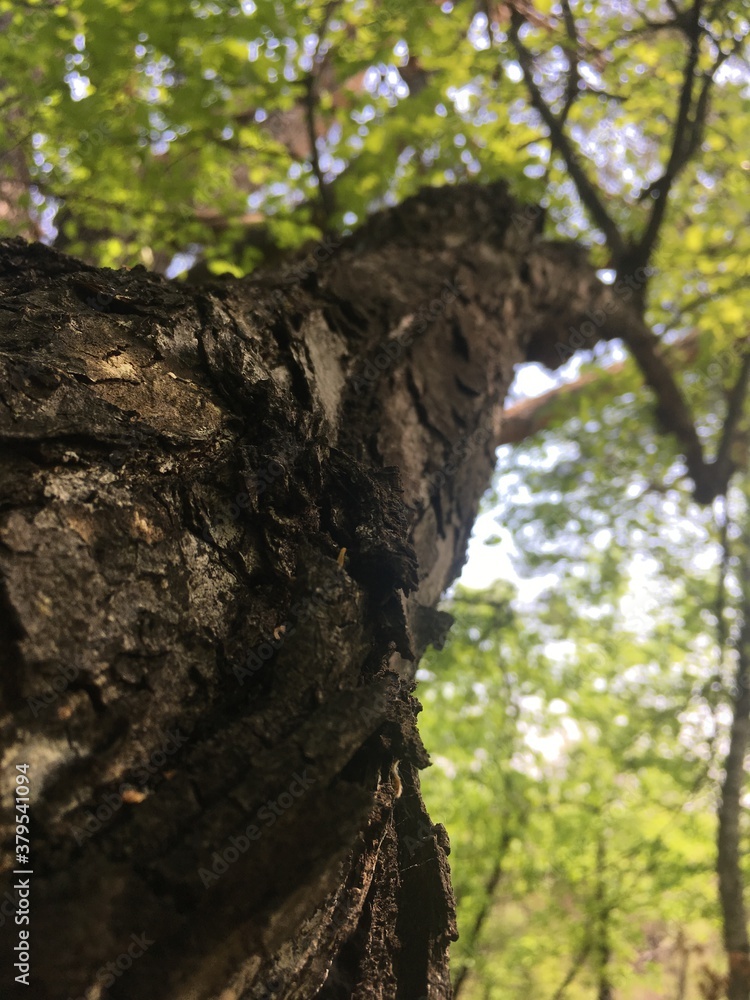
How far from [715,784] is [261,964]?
24.6ft

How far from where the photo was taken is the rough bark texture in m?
0.92

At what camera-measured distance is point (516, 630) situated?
6.86 meters

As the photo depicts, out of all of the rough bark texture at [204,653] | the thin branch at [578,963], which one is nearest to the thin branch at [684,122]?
the rough bark texture at [204,653]

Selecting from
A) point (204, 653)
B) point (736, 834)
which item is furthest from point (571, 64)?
point (736, 834)

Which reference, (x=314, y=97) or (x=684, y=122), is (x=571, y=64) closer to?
(x=684, y=122)

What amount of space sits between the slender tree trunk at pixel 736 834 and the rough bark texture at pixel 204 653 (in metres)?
5.69

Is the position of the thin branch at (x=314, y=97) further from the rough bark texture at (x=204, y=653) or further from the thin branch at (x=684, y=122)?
the rough bark texture at (x=204, y=653)

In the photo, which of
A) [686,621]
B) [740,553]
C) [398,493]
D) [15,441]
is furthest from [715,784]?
[15,441]

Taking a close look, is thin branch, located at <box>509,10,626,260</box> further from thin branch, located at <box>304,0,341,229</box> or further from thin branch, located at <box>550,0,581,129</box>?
thin branch, located at <box>304,0,341,229</box>

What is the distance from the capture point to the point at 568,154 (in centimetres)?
472

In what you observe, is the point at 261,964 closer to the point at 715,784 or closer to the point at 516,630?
the point at 516,630

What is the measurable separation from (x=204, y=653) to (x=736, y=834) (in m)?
6.81

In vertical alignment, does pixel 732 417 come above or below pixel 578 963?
above

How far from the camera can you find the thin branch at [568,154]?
4676mm
